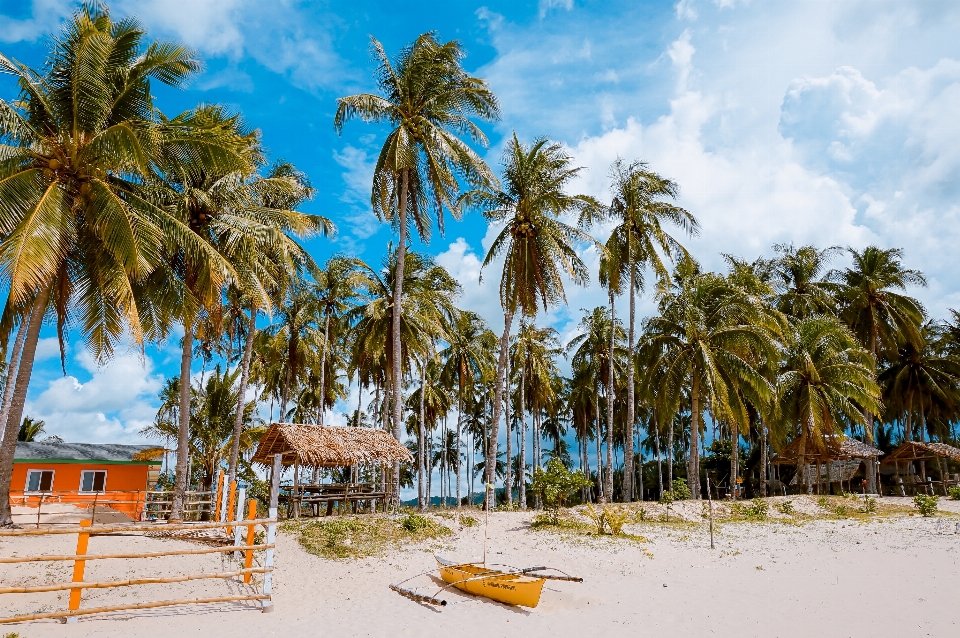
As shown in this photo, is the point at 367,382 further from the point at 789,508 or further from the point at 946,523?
the point at 946,523

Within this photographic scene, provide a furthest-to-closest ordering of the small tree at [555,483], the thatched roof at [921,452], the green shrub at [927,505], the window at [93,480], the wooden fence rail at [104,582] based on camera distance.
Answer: the thatched roof at [921,452], the window at [93,480], the green shrub at [927,505], the small tree at [555,483], the wooden fence rail at [104,582]

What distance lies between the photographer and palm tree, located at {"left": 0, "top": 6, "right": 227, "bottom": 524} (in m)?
12.1

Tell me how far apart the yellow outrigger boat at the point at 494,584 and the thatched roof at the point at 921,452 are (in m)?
28.1

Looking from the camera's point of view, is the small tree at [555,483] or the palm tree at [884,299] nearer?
the small tree at [555,483]

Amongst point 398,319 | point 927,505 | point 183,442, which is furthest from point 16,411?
point 927,505

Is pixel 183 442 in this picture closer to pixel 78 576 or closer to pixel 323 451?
pixel 323 451

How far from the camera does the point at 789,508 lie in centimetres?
2198

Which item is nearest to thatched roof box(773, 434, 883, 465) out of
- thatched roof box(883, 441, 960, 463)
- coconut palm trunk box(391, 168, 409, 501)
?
thatched roof box(883, 441, 960, 463)

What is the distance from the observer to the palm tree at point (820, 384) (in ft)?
87.5

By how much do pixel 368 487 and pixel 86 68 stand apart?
660 inches

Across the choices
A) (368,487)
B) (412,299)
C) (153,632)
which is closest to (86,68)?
(153,632)

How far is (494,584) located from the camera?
10.5 meters

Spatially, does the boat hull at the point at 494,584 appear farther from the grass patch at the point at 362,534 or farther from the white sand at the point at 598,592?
the grass patch at the point at 362,534

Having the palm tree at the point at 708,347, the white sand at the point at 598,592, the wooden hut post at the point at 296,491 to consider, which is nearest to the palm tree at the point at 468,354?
the palm tree at the point at 708,347
